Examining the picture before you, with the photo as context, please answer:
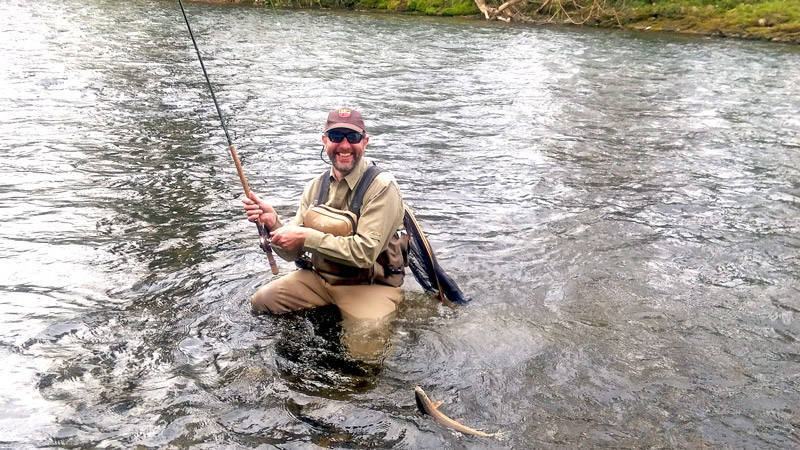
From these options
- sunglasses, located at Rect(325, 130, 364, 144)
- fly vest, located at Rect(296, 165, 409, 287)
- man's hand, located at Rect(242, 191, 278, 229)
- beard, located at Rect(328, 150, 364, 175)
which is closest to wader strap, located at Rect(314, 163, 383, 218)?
fly vest, located at Rect(296, 165, 409, 287)

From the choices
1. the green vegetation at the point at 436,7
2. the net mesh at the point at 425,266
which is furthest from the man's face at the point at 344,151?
the green vegetation at the point at 436,7

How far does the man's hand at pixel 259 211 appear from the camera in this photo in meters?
5.23

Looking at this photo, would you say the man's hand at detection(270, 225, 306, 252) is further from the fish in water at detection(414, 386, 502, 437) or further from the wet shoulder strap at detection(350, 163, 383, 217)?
the fish in water at detection(414, 386, 502, 437)

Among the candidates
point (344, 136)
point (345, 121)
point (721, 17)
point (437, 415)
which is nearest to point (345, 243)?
point (344, 136)

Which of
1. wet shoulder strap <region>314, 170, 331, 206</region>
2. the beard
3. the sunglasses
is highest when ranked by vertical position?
the sunglasses

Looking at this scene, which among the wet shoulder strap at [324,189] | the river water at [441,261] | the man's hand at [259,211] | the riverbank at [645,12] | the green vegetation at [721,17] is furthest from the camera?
the riverbank at [645,12]

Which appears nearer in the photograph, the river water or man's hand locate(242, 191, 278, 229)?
the river water

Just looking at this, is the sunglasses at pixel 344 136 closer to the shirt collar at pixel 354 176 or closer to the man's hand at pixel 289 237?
the shirt collar at pixel 354 176

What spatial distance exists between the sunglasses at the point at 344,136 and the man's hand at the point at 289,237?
756 millimetres

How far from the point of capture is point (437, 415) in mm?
4492

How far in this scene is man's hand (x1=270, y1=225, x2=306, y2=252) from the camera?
16.8 feet

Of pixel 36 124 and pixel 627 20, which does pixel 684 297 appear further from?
pixel 627 20

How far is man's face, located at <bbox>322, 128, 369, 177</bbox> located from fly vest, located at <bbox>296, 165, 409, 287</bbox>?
0.15 metres

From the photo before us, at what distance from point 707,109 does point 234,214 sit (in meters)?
11.2
